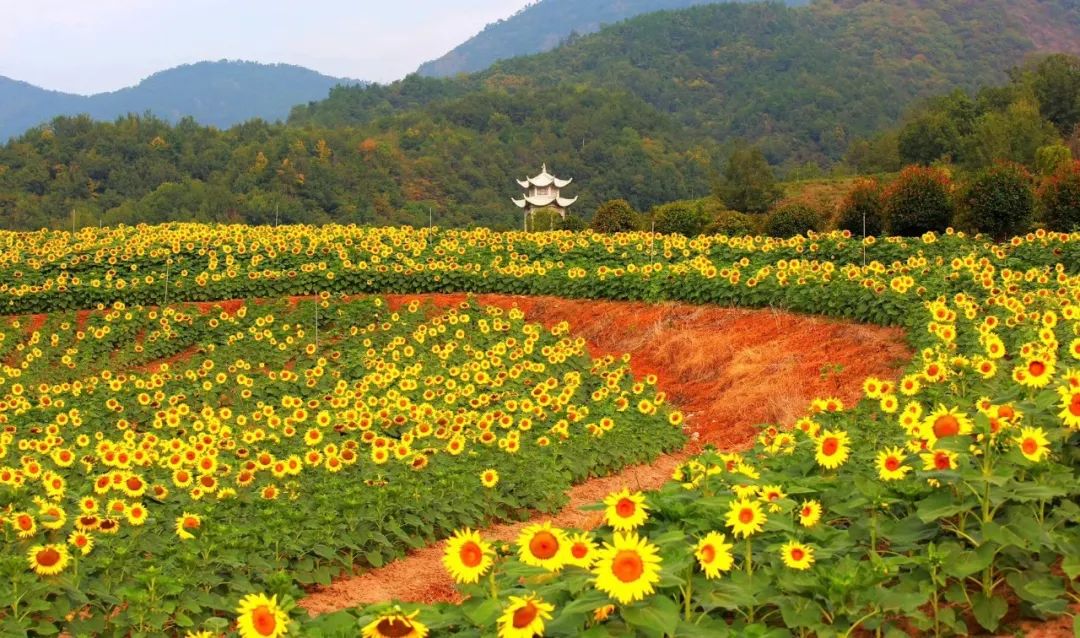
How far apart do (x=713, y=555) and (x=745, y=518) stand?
343mm

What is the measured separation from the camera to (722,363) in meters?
13.5

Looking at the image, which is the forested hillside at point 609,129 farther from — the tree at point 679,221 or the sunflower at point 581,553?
the sunflower at point 581,553

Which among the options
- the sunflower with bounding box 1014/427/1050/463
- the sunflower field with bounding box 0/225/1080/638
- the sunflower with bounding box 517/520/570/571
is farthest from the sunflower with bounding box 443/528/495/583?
the sunflower with bounding box 1014/427/1050/463

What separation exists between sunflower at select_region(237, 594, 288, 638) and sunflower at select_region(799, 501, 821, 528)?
206cm

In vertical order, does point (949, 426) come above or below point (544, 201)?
above

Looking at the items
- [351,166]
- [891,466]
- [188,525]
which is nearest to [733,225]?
[188,525]

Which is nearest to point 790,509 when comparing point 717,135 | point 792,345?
point 792,345

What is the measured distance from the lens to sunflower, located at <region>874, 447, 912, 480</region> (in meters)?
4.16

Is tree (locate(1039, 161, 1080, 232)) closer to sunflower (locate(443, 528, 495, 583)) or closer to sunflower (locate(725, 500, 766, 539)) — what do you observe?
sunflower (locate(725, 500, 766, 539))

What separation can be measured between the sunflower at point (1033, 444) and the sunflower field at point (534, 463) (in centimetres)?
1


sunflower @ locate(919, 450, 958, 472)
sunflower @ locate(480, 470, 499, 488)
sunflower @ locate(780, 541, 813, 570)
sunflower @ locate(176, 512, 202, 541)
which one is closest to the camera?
sunflower @ locate(780, 541, 813, 570)

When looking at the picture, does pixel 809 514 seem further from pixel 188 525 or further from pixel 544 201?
pixel 544 201

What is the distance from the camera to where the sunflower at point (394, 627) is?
125 inches

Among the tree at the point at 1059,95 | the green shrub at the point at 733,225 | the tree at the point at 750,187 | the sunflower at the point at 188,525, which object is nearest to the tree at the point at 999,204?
the green shrub at the point at 733,225
